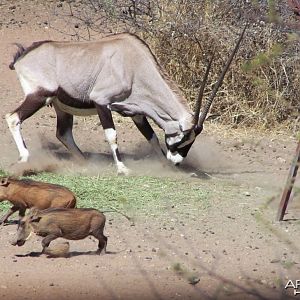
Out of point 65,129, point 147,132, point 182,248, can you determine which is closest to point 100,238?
point 182,248

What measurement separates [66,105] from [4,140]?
1408mm

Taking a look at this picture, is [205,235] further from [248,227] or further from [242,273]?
[242,273]

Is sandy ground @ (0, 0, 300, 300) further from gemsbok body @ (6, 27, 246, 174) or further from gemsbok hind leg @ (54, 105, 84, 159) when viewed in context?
gemsbok body @ (6, 27, 246, 174)

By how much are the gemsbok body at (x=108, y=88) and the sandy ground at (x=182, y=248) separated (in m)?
0.49

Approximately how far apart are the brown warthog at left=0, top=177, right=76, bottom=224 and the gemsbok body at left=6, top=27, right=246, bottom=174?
10.2 ft

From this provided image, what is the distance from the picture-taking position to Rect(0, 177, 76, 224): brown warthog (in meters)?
7.73

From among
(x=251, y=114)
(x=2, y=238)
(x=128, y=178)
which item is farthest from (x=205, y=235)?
(x=251, y=114)

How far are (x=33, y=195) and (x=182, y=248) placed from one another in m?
1.21

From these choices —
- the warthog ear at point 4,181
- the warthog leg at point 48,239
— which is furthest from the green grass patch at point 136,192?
the warthog leg at point 48,239

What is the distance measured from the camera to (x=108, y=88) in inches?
440

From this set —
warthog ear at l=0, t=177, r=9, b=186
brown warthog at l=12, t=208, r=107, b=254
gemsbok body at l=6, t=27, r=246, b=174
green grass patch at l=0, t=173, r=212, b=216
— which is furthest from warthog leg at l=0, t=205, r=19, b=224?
gemsbok body at l=6, t=27, r=246, b=174

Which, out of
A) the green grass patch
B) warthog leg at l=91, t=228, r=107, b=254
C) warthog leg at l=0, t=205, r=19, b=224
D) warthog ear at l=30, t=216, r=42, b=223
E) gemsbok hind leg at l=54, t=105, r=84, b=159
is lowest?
gemsbok hind leg at l=54, t=105, r=84, b=159

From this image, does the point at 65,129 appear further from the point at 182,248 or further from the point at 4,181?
the point at 182,248

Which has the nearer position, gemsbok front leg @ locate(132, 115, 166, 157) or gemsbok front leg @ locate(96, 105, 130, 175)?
gemsbok front leg @ locate(96, 105, 130, 175)
